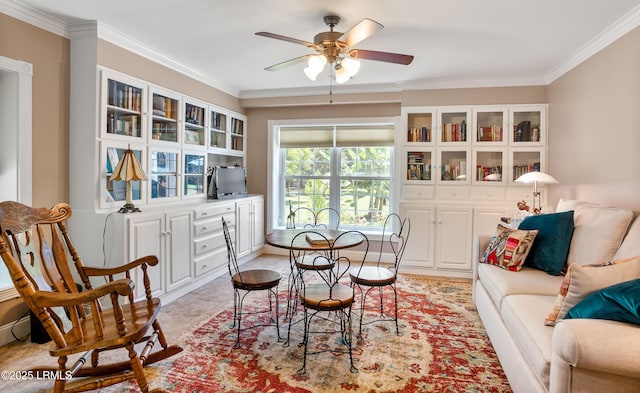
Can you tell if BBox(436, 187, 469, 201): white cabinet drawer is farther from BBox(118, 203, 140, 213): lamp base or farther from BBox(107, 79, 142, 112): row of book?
BBox(107, 79, 142, 112): row of book

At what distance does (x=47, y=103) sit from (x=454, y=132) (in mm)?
4247

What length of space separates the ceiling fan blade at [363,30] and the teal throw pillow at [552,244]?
2026 millimetres

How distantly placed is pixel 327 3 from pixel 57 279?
2407 mm

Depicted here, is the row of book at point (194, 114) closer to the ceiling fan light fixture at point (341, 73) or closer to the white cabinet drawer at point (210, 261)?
the white cabinet drawer at point (210, 261)

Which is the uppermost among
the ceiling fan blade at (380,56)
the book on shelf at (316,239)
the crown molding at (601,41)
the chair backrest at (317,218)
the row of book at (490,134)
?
the crown molding at (601,41)

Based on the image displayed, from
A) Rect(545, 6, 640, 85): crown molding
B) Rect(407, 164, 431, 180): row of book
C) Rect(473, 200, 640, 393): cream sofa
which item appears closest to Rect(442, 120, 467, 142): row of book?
Rect(407, 164, 431, 180): row of book

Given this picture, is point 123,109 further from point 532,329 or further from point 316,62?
point 532,329

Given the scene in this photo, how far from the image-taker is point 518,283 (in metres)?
2.50

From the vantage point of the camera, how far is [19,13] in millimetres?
2609

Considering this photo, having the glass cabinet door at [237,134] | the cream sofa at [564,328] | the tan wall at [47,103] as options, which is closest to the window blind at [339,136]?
the glass cabinet door at [237,134]

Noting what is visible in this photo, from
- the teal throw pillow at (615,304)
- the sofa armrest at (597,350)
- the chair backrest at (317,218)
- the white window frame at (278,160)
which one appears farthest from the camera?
the chair backrest at (317,218)

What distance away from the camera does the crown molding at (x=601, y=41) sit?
2.69 m

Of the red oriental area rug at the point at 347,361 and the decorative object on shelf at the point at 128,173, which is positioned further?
the decorative object on shelf at the point at 128,173

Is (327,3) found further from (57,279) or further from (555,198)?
(555,198)
